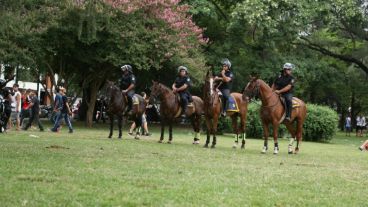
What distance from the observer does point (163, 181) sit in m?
9.81

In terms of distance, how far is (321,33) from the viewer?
44.3m

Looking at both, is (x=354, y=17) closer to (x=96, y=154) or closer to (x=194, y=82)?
(x=194, y=82)

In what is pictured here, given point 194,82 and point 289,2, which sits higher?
point 289,2

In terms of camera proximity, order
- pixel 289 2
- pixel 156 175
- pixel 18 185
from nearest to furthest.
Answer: pixel 18 185 → pixel 156 175 → pixel 289 2

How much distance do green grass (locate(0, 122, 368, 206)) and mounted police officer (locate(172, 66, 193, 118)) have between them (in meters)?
6.24

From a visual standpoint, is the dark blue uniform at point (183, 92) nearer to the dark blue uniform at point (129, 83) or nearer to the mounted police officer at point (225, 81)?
the mounted police officer at point (225, 81)

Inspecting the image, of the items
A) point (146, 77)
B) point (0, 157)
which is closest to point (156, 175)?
point (0, 157)

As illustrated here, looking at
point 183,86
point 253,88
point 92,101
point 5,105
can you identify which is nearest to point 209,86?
point 183,86

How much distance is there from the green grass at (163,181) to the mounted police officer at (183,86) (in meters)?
6.24

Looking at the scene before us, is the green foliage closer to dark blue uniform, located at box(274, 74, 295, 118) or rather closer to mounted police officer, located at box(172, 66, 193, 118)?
mounted police officer, located at box(172, 66, 193, 118)

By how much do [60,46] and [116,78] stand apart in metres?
8.51

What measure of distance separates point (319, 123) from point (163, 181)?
2529cm

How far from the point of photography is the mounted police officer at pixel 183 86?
2080 cm

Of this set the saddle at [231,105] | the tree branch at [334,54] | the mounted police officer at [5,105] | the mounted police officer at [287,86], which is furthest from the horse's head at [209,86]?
the tree branch at [334,54]
